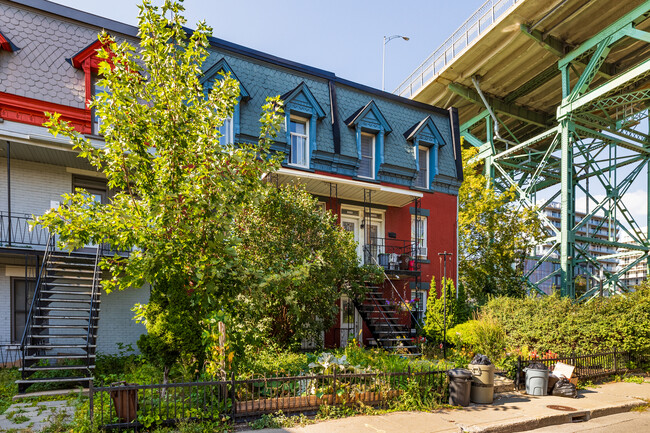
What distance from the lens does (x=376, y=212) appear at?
17.6 meters

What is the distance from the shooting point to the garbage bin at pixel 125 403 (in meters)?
6.63

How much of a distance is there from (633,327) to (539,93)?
21.3 m

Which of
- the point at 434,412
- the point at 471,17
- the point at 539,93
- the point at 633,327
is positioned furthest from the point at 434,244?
the point at 539,93

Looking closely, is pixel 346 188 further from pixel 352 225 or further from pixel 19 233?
pixel 19 233

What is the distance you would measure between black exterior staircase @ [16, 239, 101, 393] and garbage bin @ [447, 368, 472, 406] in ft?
26.2

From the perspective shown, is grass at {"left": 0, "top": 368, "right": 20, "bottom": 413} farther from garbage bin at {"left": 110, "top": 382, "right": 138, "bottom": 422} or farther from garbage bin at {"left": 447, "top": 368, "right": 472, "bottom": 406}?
garbage bin at {"left": 447, "top": 368, "right": 472, "bottom": 406}

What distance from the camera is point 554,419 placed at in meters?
8.54

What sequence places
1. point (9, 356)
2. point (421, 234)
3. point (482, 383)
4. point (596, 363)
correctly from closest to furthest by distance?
point (482, 383) → point (9, 356) → point (596, 363) → point (421, 234)

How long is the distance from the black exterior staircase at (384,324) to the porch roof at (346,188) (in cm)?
359

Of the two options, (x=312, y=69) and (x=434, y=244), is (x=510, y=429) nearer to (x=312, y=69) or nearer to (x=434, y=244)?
(x=434, y=244)

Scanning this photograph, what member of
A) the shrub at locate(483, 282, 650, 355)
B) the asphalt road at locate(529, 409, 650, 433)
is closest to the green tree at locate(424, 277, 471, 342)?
the shrub at locate(483, 282, 650, 355)

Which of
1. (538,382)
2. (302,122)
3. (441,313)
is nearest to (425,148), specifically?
(302,122)

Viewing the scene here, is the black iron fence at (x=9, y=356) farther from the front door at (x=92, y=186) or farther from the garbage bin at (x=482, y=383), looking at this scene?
the garbage bin at (x=482, y=383)

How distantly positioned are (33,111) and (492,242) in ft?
70.9
